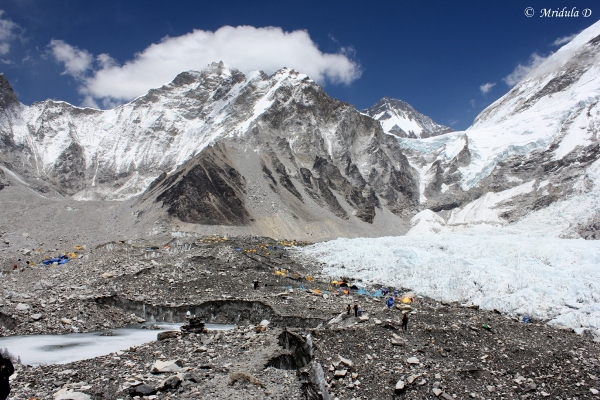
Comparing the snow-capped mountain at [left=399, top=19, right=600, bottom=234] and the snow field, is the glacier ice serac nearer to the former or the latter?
the snow field

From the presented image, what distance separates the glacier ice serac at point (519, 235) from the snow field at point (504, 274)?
7 cm

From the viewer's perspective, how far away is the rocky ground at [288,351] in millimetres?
11227

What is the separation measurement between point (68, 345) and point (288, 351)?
9788 millimetres

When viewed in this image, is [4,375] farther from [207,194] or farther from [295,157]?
[295,157]

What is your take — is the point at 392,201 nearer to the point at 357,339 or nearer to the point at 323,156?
the point at 323,156

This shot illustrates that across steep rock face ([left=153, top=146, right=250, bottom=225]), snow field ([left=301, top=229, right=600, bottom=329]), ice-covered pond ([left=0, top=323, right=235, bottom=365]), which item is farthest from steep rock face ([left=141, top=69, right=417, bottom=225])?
ice-covered pond ([left=0, top=323, right=235, bottom=365])

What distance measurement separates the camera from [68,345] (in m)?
17.5

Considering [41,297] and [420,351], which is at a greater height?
[41,297]

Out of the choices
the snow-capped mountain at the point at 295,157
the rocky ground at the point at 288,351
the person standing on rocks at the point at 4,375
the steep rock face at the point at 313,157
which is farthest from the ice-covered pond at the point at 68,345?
the steep rock face at the point at 313,157

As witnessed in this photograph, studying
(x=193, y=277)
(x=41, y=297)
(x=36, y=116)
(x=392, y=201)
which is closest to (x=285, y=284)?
(x=193, y=277)

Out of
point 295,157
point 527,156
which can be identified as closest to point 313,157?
point 295,157

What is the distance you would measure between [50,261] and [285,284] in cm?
2099

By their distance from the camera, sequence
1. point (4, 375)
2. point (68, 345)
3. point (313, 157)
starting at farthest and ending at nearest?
point (313, 157) → point (68, 345) → point (4, 375)

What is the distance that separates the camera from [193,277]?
30.4 m
